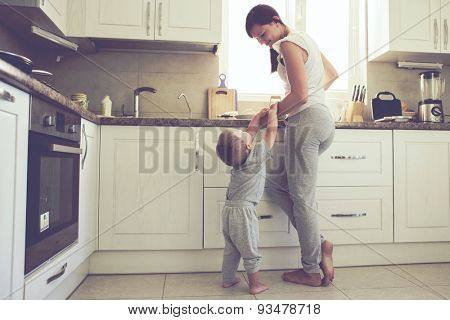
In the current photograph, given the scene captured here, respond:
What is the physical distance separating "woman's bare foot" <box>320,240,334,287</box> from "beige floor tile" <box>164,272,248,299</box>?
0.37m

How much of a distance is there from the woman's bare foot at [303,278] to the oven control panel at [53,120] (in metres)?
1.15

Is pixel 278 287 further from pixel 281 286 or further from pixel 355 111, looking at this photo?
pixel 355 111

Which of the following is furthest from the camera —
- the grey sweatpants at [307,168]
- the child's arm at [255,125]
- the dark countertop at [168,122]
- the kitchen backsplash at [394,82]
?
the kitchen backsplash at [394,82]

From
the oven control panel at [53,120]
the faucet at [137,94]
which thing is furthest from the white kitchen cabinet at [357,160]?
the oven control panel at [53,120]

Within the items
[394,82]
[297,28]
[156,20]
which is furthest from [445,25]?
[156,20]

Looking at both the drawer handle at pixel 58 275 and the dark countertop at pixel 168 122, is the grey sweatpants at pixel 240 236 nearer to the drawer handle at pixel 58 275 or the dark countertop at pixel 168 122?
the dark countertop at pixel 168 122

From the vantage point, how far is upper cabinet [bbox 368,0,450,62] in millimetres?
2357

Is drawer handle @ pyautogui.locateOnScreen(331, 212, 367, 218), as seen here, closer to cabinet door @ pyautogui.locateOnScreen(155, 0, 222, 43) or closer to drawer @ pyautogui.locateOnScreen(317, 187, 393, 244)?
drawer @ pyautogui.locateOnScreen(317, 187, 393, 244)

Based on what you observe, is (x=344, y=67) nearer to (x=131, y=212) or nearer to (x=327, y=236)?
(x=327, y=236)

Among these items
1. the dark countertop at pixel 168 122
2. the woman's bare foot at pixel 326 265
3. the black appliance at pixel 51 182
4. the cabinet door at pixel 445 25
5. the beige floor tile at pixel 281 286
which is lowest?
the beige floor tile at pixel 281 286

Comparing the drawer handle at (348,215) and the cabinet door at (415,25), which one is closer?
the drawer handle at (348,215)

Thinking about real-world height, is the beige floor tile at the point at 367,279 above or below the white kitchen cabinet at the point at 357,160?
below

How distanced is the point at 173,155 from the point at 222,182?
287 mm

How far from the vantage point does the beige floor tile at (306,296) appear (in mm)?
1491
